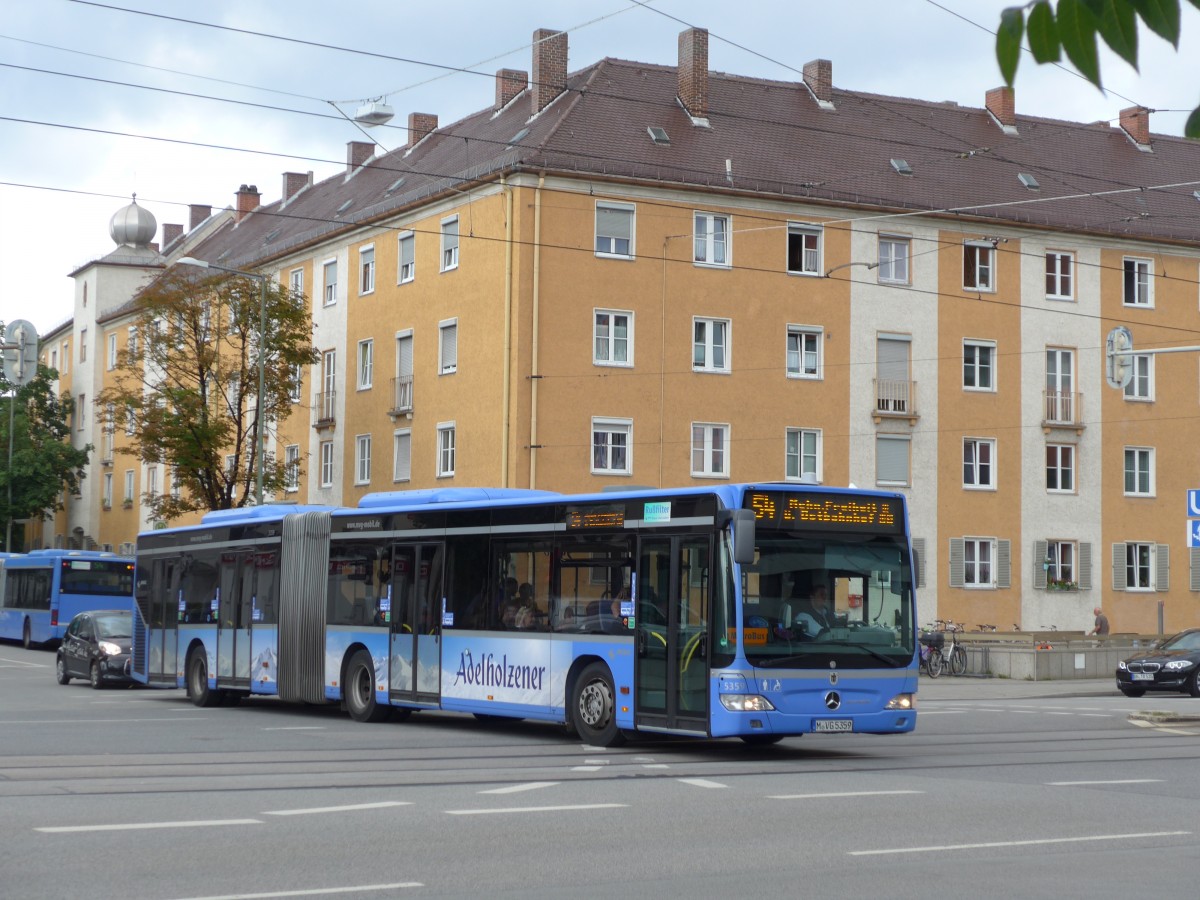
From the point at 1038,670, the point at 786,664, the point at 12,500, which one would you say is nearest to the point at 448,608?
the point at 786,664

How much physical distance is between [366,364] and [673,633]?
38.4 meters

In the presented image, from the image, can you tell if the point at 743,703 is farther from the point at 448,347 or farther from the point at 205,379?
the point at 205,379

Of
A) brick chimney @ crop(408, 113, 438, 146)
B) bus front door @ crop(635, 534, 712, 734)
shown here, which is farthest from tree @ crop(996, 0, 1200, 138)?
brick chimney @ crop(408, 113, 438, 146)

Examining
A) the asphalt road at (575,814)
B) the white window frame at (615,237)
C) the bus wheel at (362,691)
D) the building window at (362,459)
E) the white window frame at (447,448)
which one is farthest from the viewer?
the building window at (362,459)

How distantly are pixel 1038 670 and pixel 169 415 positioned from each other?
90.8ft

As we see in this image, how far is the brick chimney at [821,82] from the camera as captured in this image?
5481cm

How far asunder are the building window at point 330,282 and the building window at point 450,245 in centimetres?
803

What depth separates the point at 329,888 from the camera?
8.72 meters

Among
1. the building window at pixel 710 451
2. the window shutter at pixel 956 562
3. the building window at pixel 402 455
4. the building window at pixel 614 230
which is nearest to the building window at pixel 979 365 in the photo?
the window shutter at pixel 956 562

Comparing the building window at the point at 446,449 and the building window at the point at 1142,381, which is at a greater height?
the building window at the point at 1142,381

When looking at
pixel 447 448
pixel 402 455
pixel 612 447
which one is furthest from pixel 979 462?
pixel 402 455

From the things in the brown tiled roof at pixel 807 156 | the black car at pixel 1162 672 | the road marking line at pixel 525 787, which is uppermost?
the brown tiled roof at pixel 807 156

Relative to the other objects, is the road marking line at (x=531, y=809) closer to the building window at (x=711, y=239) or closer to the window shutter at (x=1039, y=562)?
the building window at (x=711, y=239)

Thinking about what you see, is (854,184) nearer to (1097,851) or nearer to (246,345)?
(246,345)
